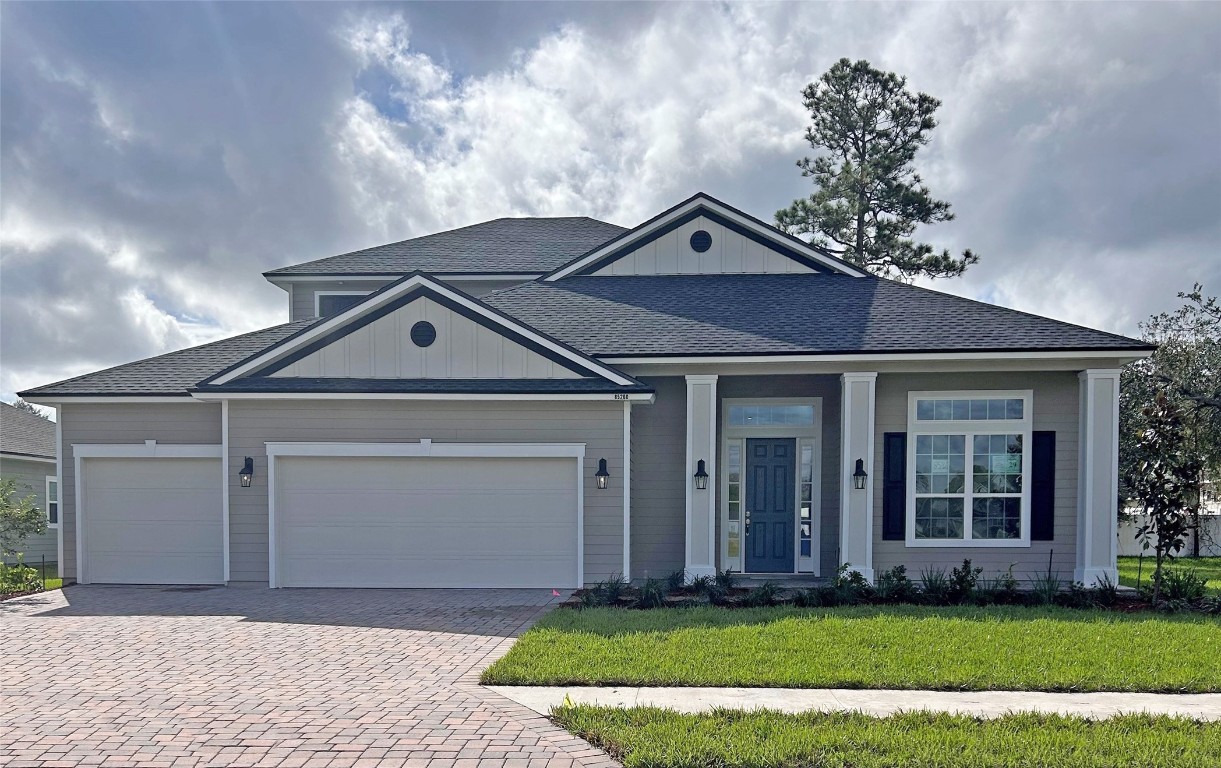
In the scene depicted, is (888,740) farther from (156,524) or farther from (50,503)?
(50,503)

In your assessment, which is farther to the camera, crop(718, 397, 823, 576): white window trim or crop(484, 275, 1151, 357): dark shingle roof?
crop(718, 397, 823, 576): white window trim

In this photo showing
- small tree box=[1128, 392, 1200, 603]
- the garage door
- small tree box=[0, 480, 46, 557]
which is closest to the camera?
small tree box=[1128, 392, 1200, 603]

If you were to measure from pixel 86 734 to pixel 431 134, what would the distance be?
12.2 meters

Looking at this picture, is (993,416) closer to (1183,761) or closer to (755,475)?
(755,475)

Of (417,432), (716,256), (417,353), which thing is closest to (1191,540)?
(716,256)

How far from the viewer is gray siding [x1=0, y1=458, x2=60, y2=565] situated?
19.0 m

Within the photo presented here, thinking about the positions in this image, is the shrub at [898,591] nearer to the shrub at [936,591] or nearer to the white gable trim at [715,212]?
the shrub at [936,591]

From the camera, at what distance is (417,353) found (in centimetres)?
1149

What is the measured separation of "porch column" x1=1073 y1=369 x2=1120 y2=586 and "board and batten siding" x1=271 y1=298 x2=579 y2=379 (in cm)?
795

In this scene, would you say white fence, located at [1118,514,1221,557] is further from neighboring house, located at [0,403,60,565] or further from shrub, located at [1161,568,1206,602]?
neighboring house, located at [0,403,60,565]

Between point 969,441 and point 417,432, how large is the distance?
790cm

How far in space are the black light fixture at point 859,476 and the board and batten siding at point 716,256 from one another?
4.54 metres

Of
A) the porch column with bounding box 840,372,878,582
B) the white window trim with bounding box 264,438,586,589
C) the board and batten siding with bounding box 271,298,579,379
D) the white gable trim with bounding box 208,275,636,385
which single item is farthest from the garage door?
the porch column with bounding box 840,372,878,582

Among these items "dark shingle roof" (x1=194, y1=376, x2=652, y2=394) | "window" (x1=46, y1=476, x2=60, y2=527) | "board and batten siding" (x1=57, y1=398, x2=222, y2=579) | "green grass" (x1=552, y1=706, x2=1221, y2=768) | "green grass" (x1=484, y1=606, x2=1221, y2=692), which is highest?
"dark shingle roof" (x1=194, y1=376, x2=652, y2=394)
